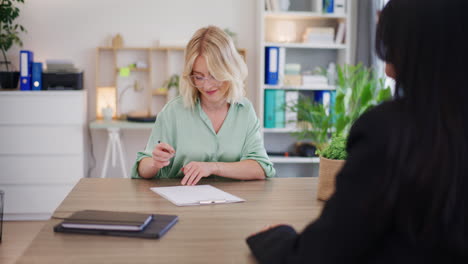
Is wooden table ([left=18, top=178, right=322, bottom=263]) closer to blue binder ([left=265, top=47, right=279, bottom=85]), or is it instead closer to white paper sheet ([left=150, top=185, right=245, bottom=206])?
white paper sheet ([left=150, top=185, right=245, bottom=206])

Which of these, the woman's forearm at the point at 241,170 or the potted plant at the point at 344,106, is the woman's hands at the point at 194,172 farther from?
the potted plant at the point at 344,106

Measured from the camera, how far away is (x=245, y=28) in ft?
15.3

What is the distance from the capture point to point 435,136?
0.78m

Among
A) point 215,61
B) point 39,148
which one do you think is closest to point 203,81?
point 215,61

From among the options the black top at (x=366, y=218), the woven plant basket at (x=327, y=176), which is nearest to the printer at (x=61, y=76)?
the woven plant basket at (x=327, y=176)

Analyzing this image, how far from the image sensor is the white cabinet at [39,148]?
13.6 feet

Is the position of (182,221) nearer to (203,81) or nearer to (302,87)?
(203,81)

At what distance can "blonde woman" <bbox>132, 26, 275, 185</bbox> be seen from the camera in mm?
2223

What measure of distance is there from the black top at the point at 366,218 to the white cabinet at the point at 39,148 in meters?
3.66

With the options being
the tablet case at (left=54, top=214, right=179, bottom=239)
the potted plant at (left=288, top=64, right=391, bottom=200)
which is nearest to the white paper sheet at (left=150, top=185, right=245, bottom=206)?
the tablet case at (left=54, top=214, right=179, bottom=239)

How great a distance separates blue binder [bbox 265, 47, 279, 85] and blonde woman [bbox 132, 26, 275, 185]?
207 cm

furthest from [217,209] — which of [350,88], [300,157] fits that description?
[300,157]

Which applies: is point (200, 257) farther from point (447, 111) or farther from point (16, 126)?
point (16, 126)

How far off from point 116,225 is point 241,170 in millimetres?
858
